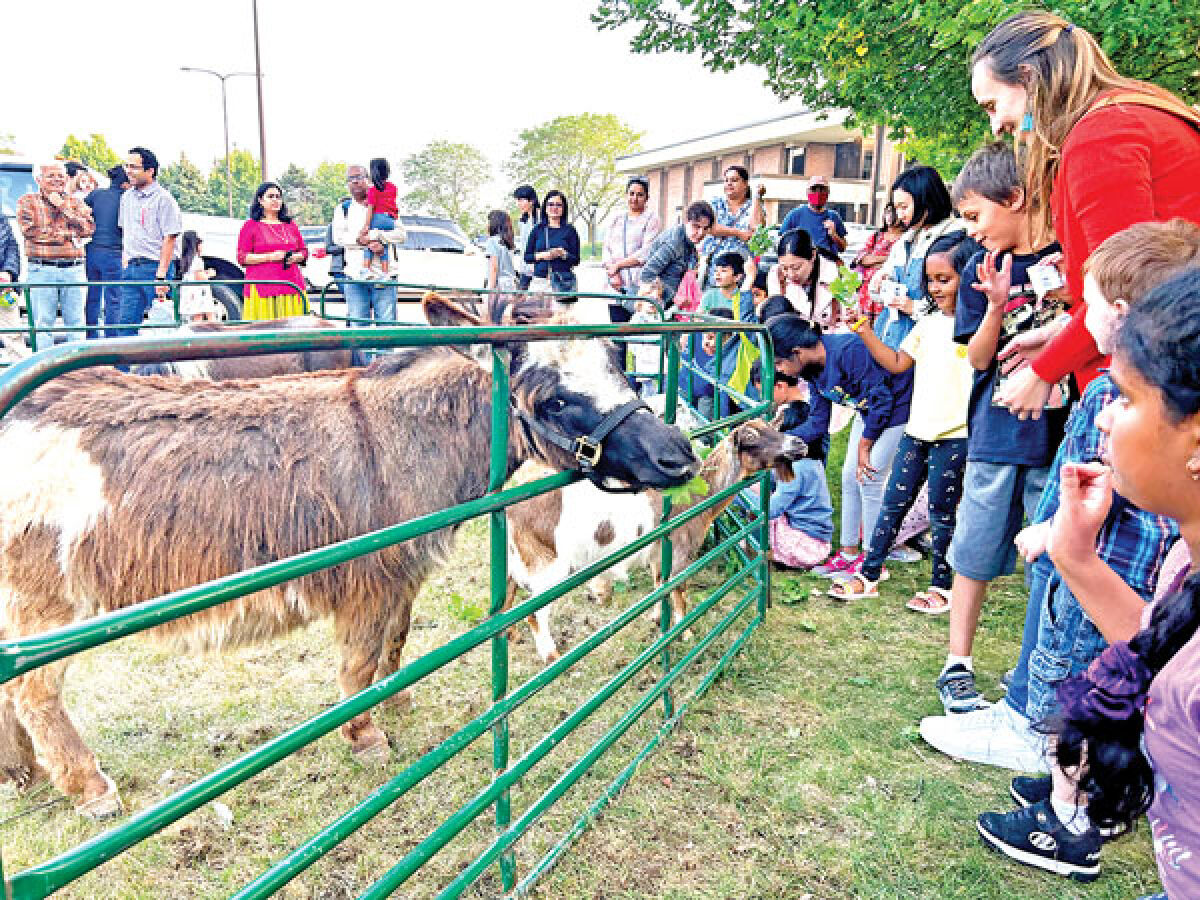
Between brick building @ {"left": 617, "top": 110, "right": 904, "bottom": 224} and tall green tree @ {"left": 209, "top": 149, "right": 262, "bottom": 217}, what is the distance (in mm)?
32647

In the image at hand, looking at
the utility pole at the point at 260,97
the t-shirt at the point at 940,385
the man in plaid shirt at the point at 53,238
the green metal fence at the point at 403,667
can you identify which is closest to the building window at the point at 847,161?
the utility pole at the point at 260,97

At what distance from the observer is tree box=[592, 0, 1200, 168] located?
4855 millimetres

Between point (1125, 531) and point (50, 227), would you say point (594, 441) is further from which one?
point (50, 227)

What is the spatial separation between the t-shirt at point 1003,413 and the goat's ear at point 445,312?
6.23 ft

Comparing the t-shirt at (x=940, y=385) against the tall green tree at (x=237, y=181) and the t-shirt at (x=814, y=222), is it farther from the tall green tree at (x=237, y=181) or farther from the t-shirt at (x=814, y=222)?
the tall green tree at (x=237, y=181)

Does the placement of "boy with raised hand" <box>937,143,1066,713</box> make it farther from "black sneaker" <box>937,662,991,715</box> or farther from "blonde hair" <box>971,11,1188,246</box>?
"blonde hair" <box>971,11,1188,246</box>

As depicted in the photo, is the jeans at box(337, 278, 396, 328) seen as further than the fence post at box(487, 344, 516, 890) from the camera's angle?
Yes

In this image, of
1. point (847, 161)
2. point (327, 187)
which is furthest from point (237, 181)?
point (847, 161)

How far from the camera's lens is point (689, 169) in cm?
5022

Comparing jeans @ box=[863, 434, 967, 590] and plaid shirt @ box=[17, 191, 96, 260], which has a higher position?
plaid shirt @ box=[17, 191, 96, 260]

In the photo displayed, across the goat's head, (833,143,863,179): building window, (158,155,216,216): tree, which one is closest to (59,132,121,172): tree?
(158,155,216,216): tree

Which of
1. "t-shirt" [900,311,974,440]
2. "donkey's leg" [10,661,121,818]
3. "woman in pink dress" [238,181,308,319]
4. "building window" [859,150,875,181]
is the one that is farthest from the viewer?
"building window" [859,150,875,181]

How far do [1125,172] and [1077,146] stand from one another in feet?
0.48

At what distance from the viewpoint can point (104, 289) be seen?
8836 mm
